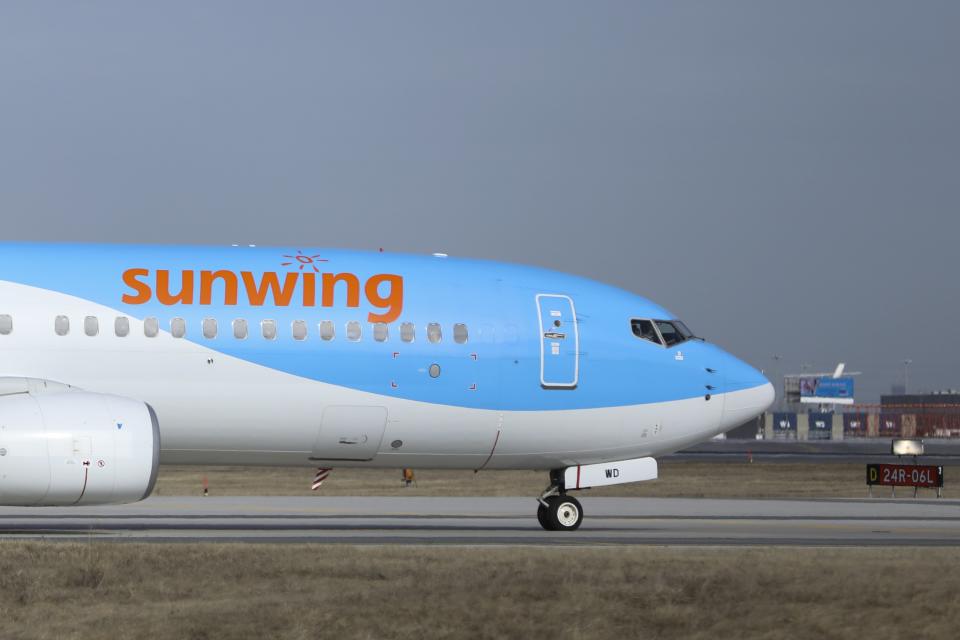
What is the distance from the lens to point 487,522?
31.6 meters

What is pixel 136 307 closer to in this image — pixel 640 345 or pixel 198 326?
pixel 198 326

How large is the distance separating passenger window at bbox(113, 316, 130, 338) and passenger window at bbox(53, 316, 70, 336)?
2.59 ft

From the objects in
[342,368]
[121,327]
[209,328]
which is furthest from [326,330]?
[121,327]

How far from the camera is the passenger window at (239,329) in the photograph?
83.3ft

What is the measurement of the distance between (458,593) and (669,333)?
39.5 ft

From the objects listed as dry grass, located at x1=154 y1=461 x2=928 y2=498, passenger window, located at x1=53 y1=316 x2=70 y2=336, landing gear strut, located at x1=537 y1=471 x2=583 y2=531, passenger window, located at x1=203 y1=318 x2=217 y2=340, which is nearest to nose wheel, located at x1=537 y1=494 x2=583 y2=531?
landing gear strut, located at x1=537 y1=471 x2=583 y2=531

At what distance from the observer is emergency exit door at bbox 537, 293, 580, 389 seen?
1070 inches

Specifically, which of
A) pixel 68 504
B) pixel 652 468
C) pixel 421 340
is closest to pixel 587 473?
pixel 652 468

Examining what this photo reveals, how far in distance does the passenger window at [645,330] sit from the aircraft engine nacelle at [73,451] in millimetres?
9648

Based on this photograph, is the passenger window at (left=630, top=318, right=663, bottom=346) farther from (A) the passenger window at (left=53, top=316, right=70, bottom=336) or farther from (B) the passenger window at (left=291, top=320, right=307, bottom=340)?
(A) the passenger window at (left=53, top=316, right=70, bottom=336)

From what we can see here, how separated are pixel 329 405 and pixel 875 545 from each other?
9760mm

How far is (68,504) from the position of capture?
74.7 feet

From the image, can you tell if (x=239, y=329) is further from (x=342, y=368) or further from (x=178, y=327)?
(x=342, y=368)

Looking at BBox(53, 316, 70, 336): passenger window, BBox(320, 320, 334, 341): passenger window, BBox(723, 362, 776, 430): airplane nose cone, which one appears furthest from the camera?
BBox(723, 362, 776, 430): airplane nose cone
